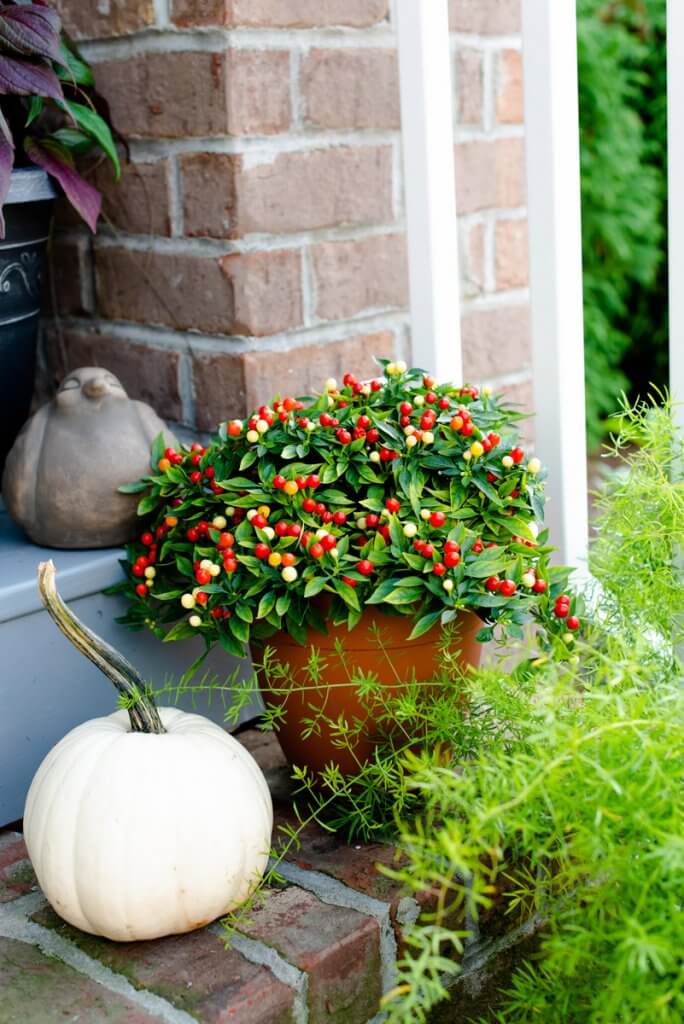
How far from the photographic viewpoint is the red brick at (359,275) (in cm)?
155

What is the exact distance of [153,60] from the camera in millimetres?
1488

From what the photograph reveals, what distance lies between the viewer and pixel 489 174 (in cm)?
177

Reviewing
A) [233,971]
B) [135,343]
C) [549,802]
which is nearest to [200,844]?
[233,971]

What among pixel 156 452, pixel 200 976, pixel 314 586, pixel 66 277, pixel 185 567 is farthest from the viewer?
pixel 66 277

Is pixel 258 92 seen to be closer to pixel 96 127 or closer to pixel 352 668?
pixel 96 127

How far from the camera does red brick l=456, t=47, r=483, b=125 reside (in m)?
1.70

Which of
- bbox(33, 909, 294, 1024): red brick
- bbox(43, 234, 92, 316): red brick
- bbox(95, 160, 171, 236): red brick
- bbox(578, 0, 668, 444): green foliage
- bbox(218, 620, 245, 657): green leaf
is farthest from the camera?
bbox(578, 0, 668, 444): green foliage

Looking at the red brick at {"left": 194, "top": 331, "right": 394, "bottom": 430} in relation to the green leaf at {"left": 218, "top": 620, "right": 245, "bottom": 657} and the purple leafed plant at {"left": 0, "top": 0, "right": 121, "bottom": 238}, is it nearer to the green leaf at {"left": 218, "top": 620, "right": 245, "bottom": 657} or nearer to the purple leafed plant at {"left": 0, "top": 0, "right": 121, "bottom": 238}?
the purple leafed plant at {"left": 0, "top": 0, "right": 121, "bottom": 238}

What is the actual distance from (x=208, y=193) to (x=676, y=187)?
1.87 ft

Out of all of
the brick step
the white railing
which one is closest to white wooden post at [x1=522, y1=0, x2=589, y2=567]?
the white railing

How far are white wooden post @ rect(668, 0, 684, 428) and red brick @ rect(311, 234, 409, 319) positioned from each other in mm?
426

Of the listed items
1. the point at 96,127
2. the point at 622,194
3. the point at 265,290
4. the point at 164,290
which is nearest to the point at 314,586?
the point at 265,290

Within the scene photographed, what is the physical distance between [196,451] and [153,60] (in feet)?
1.78

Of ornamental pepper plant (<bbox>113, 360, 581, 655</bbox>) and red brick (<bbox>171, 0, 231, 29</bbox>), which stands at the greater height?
red brick (<bbox>171, 0, 231, 29</bbox>)
